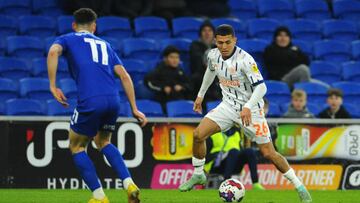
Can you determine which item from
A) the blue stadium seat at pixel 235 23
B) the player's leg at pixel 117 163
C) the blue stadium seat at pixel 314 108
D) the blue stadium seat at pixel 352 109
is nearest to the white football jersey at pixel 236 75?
the player's leg at pixel 117 163

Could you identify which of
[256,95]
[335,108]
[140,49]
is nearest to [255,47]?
[140,49]

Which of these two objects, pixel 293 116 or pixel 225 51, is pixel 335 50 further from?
pixel 225 51

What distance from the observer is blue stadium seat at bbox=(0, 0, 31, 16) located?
1695cm

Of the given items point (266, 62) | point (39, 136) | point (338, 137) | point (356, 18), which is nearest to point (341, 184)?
point (338, 137)

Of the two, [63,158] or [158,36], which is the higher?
[158,36]

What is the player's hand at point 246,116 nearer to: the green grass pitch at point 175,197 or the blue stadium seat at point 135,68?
the green grass pitch at point 175,197

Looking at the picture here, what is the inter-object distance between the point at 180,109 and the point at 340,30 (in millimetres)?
4873

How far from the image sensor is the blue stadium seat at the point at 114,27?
1688 centimetres

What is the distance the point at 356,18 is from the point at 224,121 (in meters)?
8.96

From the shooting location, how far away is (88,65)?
8.67m

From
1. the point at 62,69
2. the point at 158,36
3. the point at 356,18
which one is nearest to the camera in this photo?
the point at 62,69

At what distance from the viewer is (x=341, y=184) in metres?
13.7

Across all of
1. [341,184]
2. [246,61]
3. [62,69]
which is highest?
[246,61]

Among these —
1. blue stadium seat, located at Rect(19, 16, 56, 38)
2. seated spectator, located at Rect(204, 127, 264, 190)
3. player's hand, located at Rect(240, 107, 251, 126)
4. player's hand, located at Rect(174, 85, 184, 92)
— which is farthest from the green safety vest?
blue stadium seat, located at Rect(19, 16, 56, 38)
